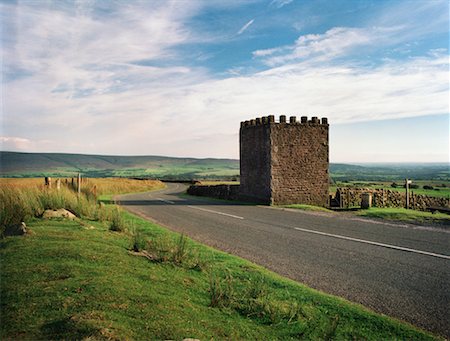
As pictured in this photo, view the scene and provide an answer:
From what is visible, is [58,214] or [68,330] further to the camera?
[58,214]

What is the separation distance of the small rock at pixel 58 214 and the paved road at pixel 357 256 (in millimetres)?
3565

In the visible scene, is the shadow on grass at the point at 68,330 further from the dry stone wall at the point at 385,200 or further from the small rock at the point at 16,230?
the dry stone wall at the point at 385,200

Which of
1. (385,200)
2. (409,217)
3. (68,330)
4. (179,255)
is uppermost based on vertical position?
(68,330)

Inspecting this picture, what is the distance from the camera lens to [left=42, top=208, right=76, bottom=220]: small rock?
11.0m

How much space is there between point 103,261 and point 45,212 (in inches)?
233

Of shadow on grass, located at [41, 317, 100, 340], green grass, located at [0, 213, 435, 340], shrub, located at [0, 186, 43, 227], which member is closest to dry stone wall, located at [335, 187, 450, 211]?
shrub, located at [0, 186, 43, 227]

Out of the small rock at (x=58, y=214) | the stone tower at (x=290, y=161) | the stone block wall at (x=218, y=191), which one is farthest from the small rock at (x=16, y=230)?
the stone block wall at (x=218, y=191)

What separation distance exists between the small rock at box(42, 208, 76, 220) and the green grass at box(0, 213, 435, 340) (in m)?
3.91

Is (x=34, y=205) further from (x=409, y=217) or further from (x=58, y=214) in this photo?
(x=409, y=217)

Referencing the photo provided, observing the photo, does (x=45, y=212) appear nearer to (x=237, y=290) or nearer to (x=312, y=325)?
(x=237, y=290)

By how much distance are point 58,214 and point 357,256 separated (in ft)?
29.1

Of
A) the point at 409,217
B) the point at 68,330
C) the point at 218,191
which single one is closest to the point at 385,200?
the point at 409,217

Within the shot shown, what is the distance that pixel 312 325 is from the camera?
A: 15.5ft

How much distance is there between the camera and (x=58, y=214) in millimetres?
11297
